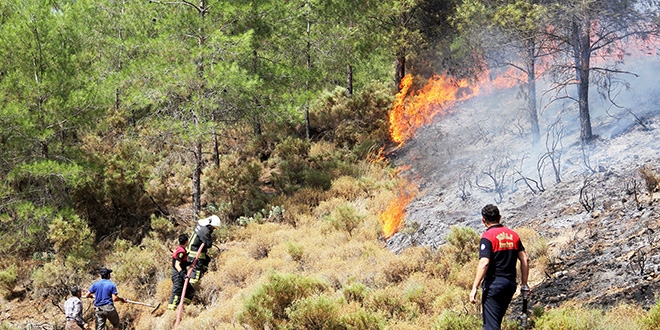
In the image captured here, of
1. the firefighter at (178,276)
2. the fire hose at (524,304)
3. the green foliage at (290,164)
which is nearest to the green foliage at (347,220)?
the firefighter at (178,276)

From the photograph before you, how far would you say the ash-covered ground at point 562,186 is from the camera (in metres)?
6.39

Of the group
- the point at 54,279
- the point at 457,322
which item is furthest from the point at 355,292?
the point at 54,279

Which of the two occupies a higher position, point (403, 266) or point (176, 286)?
point (403, 266)

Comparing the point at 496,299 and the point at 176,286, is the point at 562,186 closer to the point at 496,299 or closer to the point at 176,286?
the point at 496,299

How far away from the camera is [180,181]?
16.7m

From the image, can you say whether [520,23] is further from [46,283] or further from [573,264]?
[46,283]

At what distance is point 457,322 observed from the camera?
551cm

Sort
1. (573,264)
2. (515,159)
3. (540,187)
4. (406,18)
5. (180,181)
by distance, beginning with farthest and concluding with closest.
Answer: (406,18) < (180,181) < (515,159) < (540,187) < (573,264)

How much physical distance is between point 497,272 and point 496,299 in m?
0.27

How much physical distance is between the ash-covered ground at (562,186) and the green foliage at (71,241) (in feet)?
27.5

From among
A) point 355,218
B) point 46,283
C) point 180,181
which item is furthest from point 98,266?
point 355,218

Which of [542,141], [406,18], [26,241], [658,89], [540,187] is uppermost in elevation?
[406,18]

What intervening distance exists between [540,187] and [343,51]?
943cm

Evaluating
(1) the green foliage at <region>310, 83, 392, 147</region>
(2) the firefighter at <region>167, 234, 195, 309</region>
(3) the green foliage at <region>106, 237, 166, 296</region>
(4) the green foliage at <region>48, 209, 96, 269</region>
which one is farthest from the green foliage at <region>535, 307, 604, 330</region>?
(1) the green foliage at <region>310, 83, 392, 147</region>
